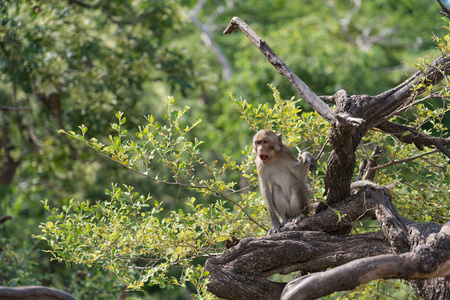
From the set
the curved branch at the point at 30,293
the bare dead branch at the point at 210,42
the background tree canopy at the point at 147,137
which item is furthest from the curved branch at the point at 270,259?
the bare dead branch at the point at 210,42

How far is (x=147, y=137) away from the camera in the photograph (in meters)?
12.1

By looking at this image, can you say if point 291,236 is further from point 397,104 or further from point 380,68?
point 380,68

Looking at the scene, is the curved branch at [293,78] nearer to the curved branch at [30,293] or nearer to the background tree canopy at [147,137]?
the background tree canopy at [147,137]

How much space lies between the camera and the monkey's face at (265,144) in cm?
581

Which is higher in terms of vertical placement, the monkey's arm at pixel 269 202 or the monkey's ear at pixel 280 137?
the monkey's ear at pixel 280 137

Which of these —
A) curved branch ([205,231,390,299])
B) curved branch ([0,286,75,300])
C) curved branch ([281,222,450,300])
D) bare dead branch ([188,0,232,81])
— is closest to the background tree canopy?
bare dead branch ([188,0,232,81])

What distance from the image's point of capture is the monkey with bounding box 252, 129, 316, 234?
5855mm

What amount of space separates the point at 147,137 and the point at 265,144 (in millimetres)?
6565

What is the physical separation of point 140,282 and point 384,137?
279 centimetres

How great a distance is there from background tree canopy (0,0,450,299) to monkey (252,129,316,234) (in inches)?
6.3

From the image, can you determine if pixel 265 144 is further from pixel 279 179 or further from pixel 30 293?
pixel 30 293

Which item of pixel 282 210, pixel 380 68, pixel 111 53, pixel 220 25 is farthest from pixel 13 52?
pixel 220 25

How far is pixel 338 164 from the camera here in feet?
15.2

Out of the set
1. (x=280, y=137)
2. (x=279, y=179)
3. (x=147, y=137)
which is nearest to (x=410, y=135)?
(x=280, y=137)
